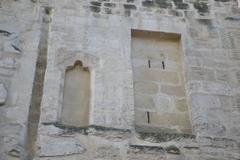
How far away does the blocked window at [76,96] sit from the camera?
5.12 m

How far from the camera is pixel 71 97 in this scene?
5305 mm

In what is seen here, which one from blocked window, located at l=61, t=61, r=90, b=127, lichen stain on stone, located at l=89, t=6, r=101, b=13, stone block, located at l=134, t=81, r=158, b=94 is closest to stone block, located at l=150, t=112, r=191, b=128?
stone block, located at l=134, t=81, r=158, b=94

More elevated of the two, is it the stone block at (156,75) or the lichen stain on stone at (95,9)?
the lichen stain on stone at (95,9)

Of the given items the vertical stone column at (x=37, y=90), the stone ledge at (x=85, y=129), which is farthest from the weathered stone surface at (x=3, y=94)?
the stone ledge at (x=85, y=129)

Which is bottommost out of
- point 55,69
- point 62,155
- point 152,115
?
point 62,155

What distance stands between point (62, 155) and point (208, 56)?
2226mm

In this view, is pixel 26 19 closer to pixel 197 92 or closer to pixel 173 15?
pixel 173 15

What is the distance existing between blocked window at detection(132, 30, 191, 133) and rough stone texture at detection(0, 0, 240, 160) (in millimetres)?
51

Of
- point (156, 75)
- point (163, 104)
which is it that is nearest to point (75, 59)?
point (156, 75)

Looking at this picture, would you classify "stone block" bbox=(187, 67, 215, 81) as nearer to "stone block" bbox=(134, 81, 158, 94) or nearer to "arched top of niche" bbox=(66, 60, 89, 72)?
"stone block" bbox=(134, 81, 158, 94)

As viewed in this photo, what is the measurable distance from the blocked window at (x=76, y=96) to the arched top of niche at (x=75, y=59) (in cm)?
4

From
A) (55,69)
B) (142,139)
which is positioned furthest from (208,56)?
(55,69)

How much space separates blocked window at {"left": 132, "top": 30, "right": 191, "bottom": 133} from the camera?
17.5 ft

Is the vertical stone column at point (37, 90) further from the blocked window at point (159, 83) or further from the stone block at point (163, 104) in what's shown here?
the stone block at point (163, 104)
